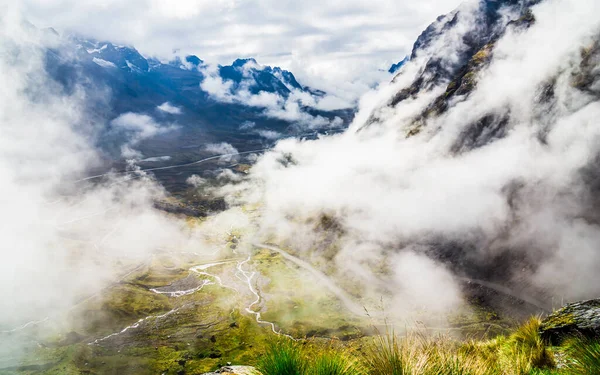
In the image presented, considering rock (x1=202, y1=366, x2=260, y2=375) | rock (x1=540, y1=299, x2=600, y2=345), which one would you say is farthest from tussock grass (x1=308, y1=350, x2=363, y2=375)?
rock (x1=540, y1=299, x2=600, y2=345)

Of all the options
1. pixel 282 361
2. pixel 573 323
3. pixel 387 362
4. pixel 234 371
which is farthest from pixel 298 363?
pixel 573 323

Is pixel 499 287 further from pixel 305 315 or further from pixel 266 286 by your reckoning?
pixel 266 286

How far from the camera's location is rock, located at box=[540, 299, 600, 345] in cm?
1191

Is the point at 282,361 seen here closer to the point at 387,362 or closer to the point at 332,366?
the point at 332,366

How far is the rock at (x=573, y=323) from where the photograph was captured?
1191 centimetres

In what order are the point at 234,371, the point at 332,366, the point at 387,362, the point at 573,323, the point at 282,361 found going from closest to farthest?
1. the point at 332,366
2. the point at 282,361
3. the point at 387,362
4. the point at 234,371
5. the point at 573,323

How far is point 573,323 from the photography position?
12344 millimetres

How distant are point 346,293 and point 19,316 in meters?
175

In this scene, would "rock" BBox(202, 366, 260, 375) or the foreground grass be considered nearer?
the foreground grass

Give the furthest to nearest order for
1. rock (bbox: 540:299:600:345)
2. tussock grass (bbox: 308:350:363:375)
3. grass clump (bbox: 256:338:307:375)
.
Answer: rock (bbox: 540:299:600:345) < grass clump (bbox: 256:338:307:375) < tussock grass (bbox: 308:350:363:375)

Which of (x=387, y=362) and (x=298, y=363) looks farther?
(x=387, y=362)

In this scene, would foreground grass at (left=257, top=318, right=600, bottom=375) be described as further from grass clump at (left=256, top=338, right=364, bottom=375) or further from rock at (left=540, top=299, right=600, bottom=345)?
rock at (left=540, top=299, right=600, bottom=345)

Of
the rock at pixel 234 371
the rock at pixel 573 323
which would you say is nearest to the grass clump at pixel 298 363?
the rock at pixel 234 371

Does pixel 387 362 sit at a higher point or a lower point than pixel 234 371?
higher
